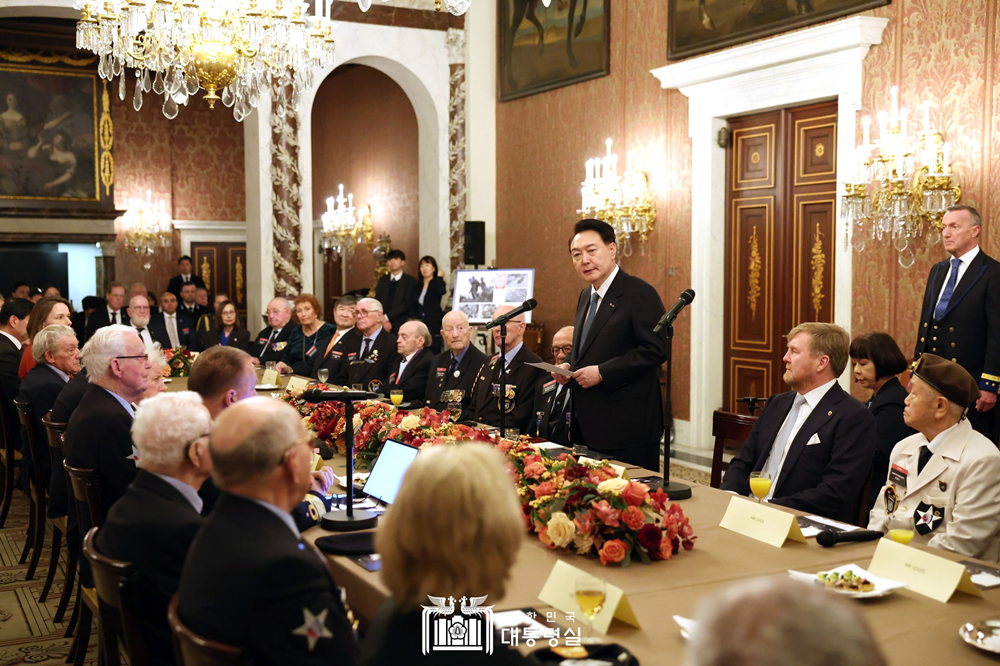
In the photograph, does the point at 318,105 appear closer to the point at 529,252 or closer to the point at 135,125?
the point at 135,125

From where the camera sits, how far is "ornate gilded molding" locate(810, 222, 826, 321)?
7387 mm

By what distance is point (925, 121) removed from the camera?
6.18 metres

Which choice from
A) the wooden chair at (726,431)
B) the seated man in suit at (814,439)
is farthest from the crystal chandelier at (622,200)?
the seated man in suit at (814,439)

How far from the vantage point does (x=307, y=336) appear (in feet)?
27.8

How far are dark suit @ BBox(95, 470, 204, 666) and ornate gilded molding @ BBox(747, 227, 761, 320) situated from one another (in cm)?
642

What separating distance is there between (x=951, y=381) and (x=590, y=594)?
6.28 ft

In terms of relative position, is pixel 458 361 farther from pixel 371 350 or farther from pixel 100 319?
pixel 100 319

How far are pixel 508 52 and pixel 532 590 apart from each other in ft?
31.0

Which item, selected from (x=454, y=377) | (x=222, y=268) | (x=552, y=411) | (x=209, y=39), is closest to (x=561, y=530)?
(x=552, y=411)

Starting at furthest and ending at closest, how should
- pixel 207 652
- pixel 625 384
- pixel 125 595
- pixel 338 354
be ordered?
pixel 338 354, pixel 625 384, pixel 125 595, pixel 207 652

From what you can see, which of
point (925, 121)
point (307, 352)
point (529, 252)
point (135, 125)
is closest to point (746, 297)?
point (925, 121)

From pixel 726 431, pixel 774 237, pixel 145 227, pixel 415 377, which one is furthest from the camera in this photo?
pixel 145 227

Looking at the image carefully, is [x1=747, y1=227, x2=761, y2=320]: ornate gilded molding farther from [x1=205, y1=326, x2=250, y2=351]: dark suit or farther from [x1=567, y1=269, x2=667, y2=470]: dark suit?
[x1=205, y1=326, x2=250, y2=351]: dark suit

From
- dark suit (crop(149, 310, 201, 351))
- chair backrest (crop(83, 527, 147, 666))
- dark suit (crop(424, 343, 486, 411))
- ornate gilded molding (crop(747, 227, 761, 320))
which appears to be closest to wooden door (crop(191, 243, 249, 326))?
dark suit (crop(149, 310, 201, 351))
